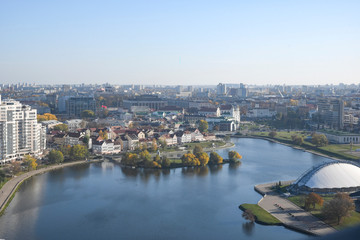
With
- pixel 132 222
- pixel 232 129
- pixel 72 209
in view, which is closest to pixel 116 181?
pixel 72 209

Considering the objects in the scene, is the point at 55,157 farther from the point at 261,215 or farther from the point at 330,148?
the point at 330,148

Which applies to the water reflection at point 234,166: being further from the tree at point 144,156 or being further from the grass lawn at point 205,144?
the grass lawn at point 205,144

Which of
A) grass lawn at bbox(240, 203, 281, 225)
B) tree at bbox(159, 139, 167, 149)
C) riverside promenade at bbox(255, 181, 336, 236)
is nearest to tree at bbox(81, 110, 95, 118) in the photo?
tree at bbox(159, 139, 167, 149)

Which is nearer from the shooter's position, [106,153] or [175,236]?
[175,236]

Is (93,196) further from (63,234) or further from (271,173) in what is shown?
(271,173)

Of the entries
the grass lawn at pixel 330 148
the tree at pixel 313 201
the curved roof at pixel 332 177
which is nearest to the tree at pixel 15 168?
the curved roof at pixel 332 177

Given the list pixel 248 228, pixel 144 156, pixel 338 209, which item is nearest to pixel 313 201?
pixel 338 209

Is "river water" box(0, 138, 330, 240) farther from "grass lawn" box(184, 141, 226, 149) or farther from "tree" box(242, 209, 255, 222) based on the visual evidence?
"grass lawn" box(184, 141, 226, 149)
